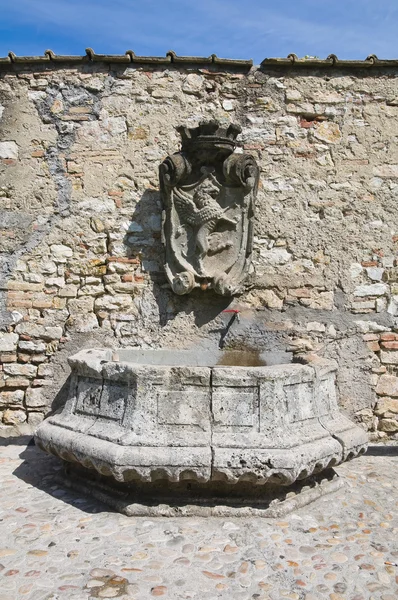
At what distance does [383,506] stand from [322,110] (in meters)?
3.25

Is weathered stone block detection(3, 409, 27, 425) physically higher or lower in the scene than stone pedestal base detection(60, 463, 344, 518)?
higher

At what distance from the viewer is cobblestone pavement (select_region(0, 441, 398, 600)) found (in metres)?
2.28

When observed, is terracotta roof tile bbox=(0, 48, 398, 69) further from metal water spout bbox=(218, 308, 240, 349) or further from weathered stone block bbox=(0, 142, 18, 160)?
metal water spout bbox=(218, 308, 240, 349)

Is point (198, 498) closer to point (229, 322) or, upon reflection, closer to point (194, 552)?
point (194, 552)

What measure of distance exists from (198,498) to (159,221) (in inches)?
93.5

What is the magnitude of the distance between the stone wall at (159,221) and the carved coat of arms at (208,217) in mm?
179

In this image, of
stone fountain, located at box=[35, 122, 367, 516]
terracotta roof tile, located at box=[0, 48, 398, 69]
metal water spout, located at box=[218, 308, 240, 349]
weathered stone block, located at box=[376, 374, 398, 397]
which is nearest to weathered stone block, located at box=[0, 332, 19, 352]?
stone fountain, located at box=[35, 122, 367, 516]

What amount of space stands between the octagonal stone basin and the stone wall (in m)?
1.07

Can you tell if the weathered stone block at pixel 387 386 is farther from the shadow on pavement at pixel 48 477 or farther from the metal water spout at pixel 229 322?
the shadow on pavement at pixel 48 477

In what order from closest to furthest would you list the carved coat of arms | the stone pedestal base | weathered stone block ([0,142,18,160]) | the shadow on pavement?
the stone pedestal base < the shadow on pavement < the carved coat of arms < weathered stone block ([0,142,18,160])

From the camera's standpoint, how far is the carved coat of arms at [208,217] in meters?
4.23

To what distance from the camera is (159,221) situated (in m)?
4.52

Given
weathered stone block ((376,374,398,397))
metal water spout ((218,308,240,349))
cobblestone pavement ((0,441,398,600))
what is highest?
metal water spout ((218,308,240,349))

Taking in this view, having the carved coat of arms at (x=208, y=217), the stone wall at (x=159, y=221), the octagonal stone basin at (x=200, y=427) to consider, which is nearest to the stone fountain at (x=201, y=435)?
the octagonal stone basin at (x=200, y=427)
